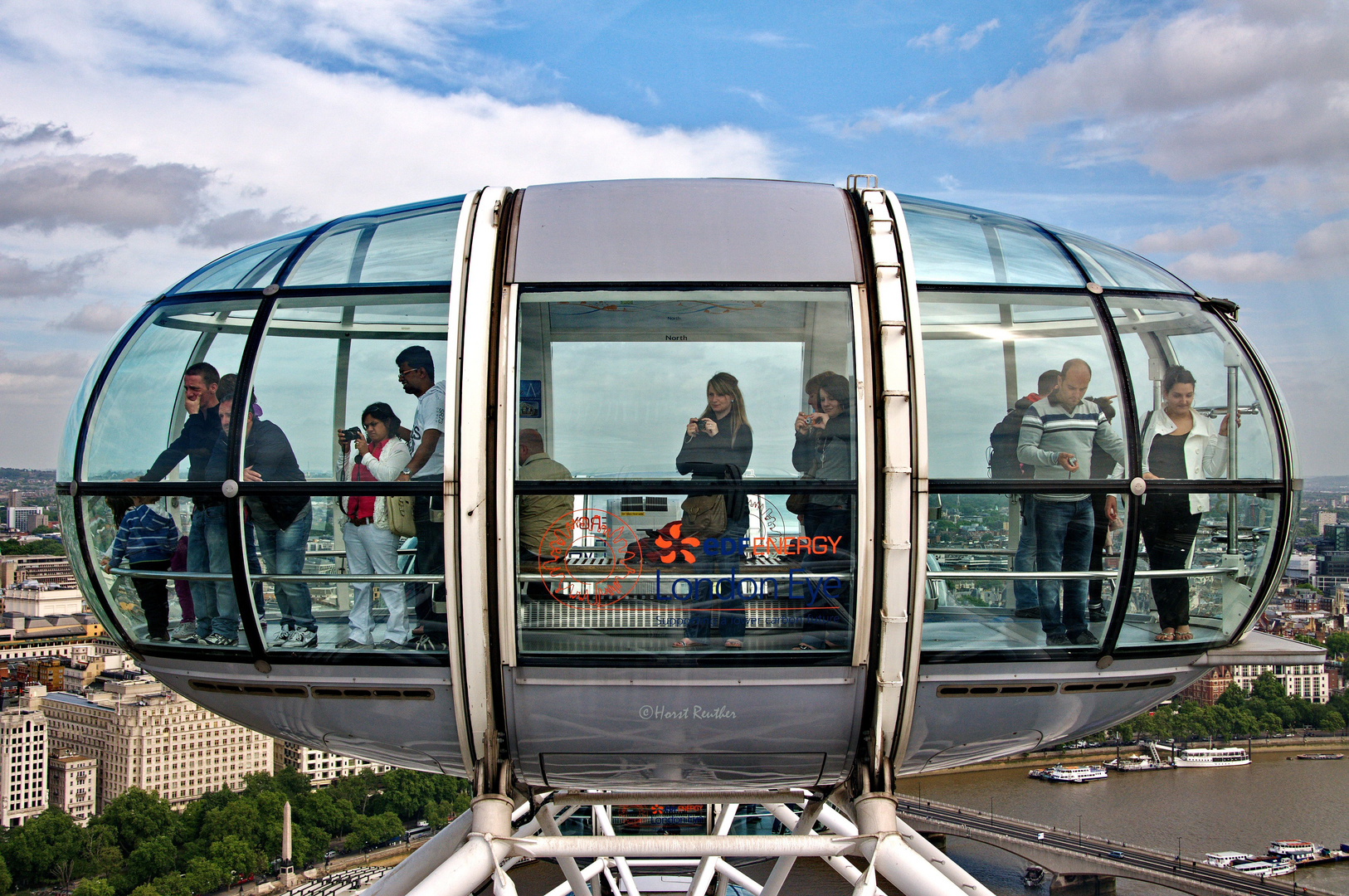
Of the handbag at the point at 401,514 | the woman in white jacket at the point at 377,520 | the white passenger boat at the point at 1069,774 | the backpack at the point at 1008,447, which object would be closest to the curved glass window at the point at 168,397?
the woman in white jacket at the point at 377,520

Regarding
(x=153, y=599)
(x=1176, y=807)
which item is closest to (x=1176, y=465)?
(x=153, y=599)

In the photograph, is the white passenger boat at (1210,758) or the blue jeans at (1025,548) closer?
the blue jeans at (1025,548)

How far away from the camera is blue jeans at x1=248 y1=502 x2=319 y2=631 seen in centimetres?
576

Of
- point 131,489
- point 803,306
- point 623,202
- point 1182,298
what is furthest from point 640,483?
point 1182,298

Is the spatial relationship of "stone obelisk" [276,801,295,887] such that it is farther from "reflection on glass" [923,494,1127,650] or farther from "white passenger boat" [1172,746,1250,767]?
"reflection on glass" [923,494,1127,650]

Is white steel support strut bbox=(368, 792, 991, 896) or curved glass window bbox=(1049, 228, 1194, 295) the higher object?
curved glass window bbox=(1049, 228, 1194, 295)

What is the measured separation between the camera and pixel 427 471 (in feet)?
18.5

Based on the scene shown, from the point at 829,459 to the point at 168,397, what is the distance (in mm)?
3605

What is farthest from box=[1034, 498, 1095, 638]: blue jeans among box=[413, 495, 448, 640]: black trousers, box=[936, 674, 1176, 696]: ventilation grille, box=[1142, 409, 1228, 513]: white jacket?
box=[413, 495, 448, 640]: black trousers

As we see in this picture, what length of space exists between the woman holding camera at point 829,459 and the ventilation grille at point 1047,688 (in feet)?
3.05

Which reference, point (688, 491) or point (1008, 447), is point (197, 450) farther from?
point (1008, 447)

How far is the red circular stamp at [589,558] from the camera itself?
18.6ft

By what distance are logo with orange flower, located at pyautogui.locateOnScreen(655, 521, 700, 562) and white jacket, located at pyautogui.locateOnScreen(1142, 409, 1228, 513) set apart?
95.2 inches

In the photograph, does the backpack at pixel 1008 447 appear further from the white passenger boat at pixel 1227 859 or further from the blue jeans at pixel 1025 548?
the white passenger boat at pixel 1227 859
